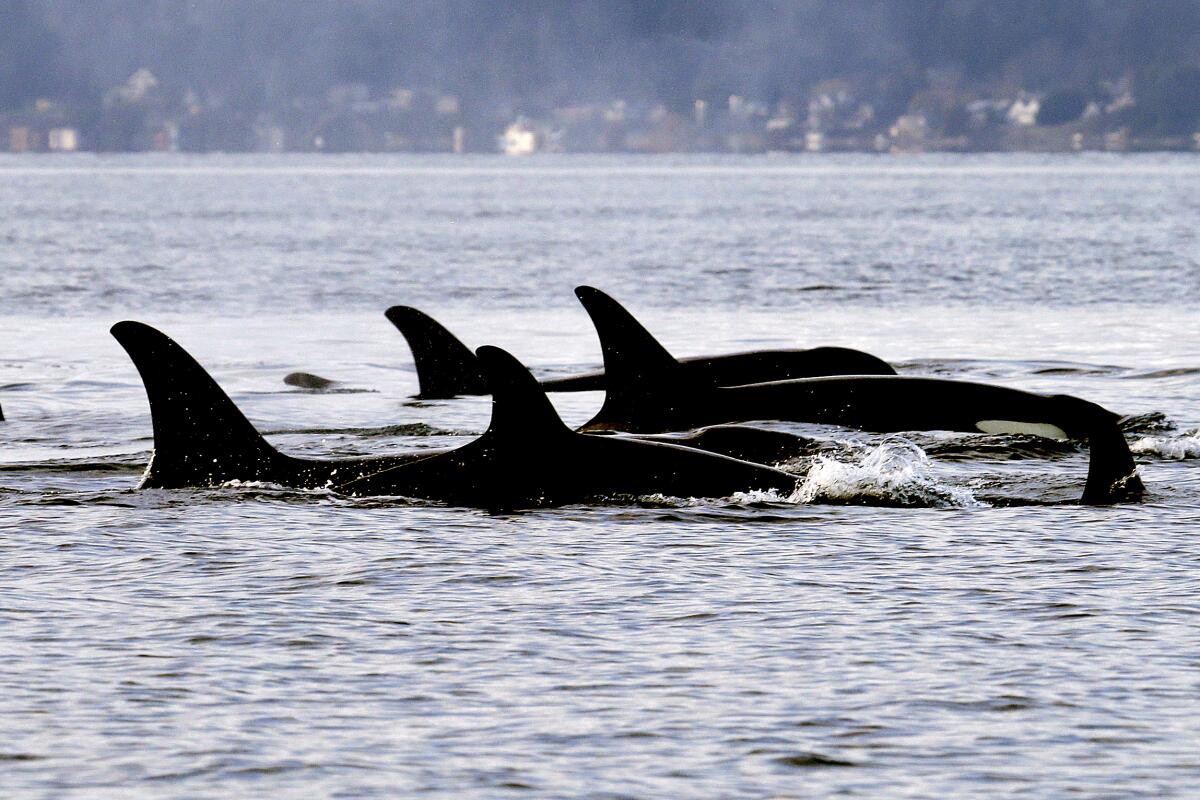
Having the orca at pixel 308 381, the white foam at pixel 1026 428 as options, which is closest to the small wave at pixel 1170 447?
the white foam at pixel 1026 428

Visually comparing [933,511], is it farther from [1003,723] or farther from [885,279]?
[885,279]

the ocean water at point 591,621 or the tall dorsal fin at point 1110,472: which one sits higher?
the tall dorsal fin at point 1110,472

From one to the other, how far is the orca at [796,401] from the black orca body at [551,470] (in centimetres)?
372

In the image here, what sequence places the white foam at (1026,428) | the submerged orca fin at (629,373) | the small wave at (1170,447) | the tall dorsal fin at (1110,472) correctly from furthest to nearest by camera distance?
the submerged orca fin at (629,373)
the white foam at (1026,428)
the small wave at (1170,447)
the tall dorsal fin at (1110,472)

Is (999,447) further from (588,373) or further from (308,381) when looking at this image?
(308,381)

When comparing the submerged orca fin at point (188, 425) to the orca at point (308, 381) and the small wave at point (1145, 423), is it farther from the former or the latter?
the orca at point (308, 381)

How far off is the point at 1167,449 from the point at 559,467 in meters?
5.96

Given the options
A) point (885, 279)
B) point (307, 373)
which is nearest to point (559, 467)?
point (307, 373)

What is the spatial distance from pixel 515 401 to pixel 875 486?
115 inches

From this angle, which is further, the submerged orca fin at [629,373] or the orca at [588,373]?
the orca at [588,373]

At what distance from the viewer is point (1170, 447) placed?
17.7 meters

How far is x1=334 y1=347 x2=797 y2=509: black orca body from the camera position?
1398 centimetres

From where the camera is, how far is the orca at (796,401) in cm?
1833

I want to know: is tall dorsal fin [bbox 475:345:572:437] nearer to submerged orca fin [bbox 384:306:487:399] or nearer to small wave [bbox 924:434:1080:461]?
small wave [bbox 924:434:1080:461]
